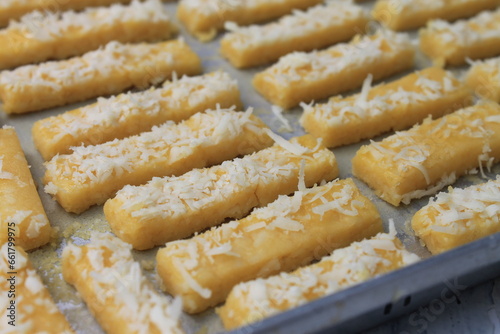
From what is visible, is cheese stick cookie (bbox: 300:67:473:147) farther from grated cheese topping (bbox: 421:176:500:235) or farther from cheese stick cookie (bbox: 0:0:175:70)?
cheese stick cookie (bbox: 0:0:175:70)

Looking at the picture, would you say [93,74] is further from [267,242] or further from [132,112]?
[267,242]

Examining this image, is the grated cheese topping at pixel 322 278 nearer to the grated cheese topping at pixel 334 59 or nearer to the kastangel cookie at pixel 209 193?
the kastangel cookie at pixel 209 193

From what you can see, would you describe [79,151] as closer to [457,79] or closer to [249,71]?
[249,71]

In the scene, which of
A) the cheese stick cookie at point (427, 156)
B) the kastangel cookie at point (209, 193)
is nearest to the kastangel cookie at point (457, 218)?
the cheese stick cookie at point (427, 156)

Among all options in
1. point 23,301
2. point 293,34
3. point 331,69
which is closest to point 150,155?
point 23,301

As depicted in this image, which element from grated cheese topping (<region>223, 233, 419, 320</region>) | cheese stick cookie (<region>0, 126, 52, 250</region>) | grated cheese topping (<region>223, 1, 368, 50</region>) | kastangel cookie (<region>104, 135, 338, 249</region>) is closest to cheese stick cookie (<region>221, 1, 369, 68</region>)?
grated cheese topping (<region>223, 1, 368, 50</region>)

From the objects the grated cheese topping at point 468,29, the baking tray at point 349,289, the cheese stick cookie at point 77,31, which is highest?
the cheese stick cookie at point 77,31

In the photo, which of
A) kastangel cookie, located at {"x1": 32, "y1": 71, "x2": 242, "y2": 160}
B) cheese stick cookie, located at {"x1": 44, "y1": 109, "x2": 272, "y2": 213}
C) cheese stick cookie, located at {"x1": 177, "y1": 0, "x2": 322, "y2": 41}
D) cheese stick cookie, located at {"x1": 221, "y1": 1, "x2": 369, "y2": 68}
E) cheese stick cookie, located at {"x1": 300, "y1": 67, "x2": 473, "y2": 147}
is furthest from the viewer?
cheese stick cookie, located at {"x1": 177, "y1": 0, "x2": 322, "y2": 41}
